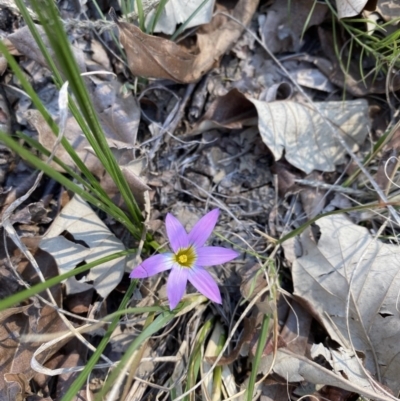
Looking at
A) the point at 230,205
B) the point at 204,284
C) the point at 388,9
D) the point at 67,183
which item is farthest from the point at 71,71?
the point at 388,9

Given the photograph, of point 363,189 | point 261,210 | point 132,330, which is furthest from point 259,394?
point 363,189

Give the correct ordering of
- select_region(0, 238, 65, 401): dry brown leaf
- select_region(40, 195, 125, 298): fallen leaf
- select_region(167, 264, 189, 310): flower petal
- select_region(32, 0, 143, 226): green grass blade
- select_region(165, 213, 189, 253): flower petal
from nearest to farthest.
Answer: select_region(32, 0, 143, 226): green grass blade → select_region(167, 264, 189, 310): flower petal → select_region(165, 213, 189, 253): flower petal → select_region(0, 238, 65, 401): dry brown leaf → select_region(40, 195, 125, 298): fallen leaf

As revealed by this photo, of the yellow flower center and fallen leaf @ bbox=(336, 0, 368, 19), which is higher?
fallen leaf @ bbox=(336, 0, 368, 19)

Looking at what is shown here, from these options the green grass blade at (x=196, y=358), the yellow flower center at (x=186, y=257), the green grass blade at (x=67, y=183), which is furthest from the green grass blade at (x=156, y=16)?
the green grass blade at (x=196, y=358)

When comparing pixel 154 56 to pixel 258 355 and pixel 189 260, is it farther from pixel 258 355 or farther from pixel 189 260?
pixel 258 355

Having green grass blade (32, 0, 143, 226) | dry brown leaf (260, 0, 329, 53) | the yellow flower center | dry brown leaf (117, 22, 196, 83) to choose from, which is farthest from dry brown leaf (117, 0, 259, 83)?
the yellow flower center

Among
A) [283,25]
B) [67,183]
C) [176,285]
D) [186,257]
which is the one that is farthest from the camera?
[283,25]

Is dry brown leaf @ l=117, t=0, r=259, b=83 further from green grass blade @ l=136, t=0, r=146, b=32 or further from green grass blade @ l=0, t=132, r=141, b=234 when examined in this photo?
green grass blade @ l=0, t=132, r=141, b=234
